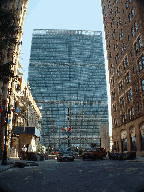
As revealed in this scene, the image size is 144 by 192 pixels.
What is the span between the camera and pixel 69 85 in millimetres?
124812

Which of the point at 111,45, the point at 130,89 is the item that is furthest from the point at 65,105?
the point at 130,89

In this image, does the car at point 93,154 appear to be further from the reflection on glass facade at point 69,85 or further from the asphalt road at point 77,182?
the reflection on glass facade at point 69,85

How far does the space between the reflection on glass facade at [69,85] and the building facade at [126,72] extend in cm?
6976

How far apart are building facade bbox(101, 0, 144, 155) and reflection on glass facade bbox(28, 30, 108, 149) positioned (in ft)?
229

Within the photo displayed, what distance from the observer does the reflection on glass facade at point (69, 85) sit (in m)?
117

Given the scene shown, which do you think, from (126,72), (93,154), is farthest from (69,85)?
(93,154)

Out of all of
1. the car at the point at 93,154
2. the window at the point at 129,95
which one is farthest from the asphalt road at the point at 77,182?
the window at the point at 129,95

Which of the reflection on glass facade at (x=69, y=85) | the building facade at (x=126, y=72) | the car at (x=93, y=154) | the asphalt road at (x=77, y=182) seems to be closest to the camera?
the asphalt road at (x=77, y=182)

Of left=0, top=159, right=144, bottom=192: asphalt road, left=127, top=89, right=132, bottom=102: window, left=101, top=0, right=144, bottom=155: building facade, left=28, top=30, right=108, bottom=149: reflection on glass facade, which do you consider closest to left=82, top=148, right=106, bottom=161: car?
left=101, top=0, right=144, bottom=155: building facade

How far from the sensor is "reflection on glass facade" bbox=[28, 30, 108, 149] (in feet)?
384

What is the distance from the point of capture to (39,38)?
458ft

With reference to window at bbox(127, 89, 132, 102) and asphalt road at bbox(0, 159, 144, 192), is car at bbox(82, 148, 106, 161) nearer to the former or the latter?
window at bbox(127, 89, 132, 102)

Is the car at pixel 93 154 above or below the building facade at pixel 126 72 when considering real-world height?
below

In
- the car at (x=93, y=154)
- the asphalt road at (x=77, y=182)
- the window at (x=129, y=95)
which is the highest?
the window at (x=129, y=95)
